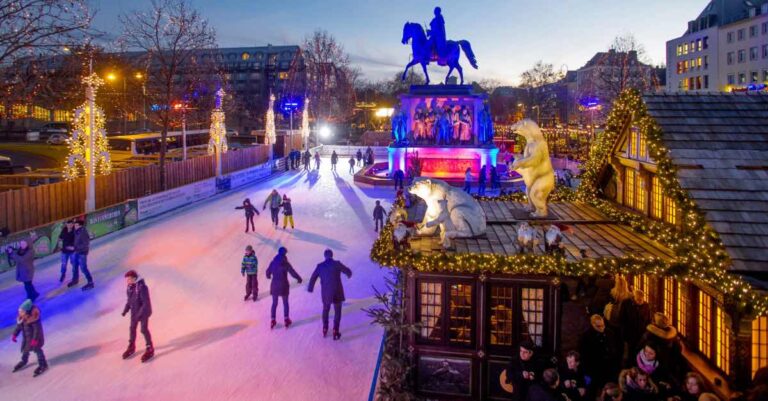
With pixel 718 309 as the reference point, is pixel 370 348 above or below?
below

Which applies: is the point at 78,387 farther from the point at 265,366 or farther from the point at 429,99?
the point at 429,99

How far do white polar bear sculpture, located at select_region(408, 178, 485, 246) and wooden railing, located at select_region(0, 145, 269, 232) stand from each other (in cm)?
1472

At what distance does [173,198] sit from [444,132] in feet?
53.3

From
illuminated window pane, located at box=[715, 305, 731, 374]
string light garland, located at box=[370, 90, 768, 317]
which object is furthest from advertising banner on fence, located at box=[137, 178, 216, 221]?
illuminated window pane, located at box=[715, 305, 731, 374]

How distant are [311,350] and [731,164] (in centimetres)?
698

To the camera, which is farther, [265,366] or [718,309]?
[265,366]

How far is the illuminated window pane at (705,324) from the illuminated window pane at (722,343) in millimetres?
221

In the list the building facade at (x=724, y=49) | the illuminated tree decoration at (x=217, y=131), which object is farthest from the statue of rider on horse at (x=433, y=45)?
the building facade at (x=724, y=49)

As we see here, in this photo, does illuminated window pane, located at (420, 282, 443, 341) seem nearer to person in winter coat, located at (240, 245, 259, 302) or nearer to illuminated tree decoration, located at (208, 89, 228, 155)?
person in winter coat, located at (240, 245, 259, 302)

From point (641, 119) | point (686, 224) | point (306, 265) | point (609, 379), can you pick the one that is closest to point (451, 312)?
point (609, 379)

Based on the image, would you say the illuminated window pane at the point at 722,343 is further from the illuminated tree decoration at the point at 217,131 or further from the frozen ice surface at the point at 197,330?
the illuminated tree decoration at the point at 217,131

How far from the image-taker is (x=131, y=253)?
57.3 feet

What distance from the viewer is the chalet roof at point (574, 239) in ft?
26.1

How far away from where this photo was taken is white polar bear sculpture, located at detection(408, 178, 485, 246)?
8758 millimetres
